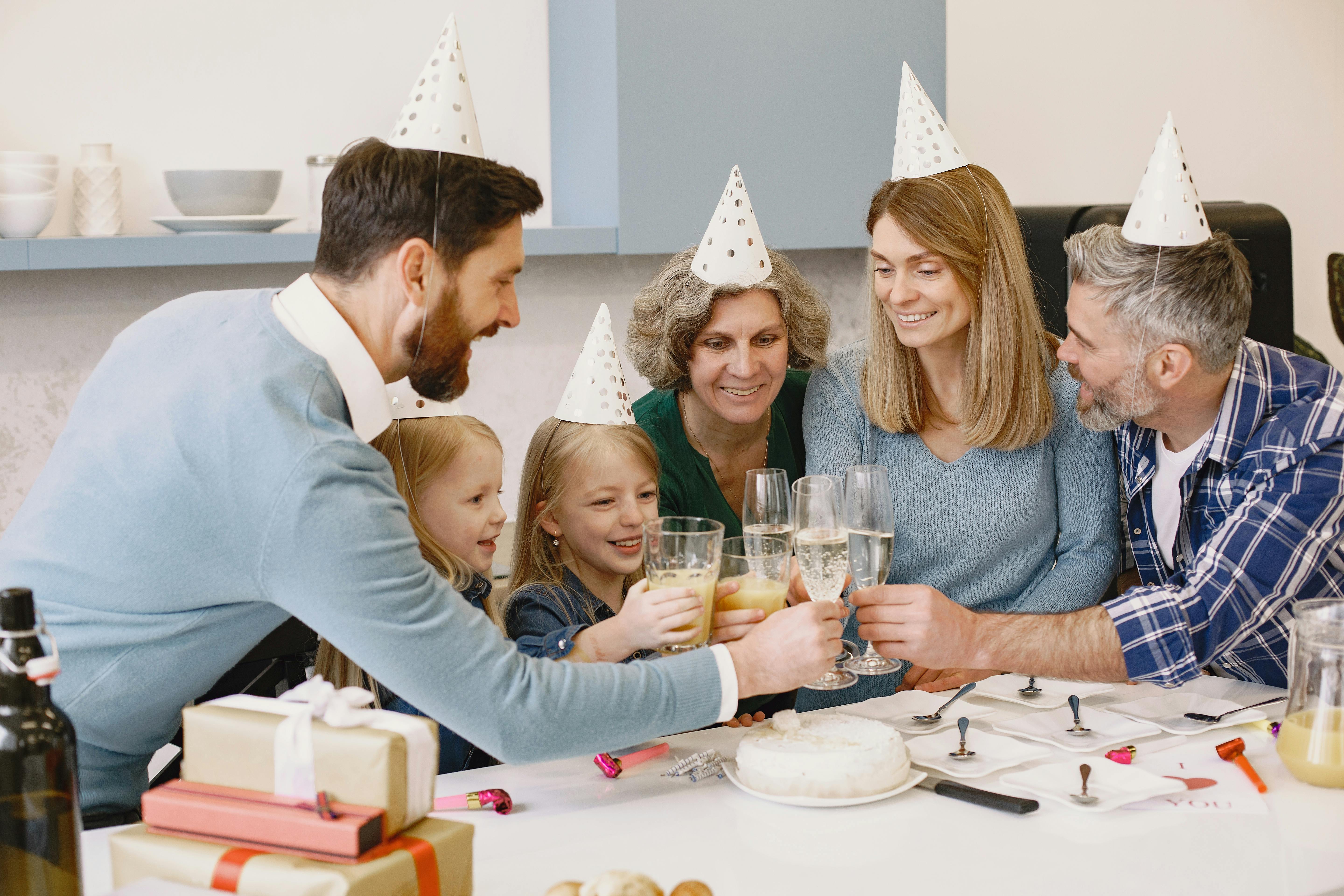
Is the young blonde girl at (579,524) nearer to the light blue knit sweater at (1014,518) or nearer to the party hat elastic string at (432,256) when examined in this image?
the light blue knit sweater at (1014,518)

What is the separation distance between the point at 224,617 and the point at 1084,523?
1320 millimetres

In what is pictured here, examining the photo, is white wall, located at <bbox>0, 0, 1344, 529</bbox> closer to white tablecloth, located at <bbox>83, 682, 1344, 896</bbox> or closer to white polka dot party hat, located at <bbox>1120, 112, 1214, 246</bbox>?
white polka dot party hat, located at <bbox>1120, 112, 1214, 246</bbox>

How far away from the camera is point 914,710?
160 centimetres

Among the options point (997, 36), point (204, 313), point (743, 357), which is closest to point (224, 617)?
point (204, 313)

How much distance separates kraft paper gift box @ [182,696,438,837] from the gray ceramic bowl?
196 centimetres

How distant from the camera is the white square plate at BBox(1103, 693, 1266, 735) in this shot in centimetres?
151

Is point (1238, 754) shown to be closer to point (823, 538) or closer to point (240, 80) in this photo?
point (823, 538)

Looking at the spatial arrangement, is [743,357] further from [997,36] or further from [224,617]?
[997,36]

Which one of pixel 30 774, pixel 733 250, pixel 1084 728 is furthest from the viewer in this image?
pixel 733 250

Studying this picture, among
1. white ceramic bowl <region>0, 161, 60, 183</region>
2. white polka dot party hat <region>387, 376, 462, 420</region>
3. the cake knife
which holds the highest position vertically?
white ceramic bowl <region>0, 161, 60, 183</region>

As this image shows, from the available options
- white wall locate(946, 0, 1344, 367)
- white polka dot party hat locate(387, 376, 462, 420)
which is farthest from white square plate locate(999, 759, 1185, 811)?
white wall locate(946, 0, 1344, 367)

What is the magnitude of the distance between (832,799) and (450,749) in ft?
1.90

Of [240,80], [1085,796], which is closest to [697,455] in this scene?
[1085,796]

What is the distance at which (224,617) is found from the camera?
126 cm
